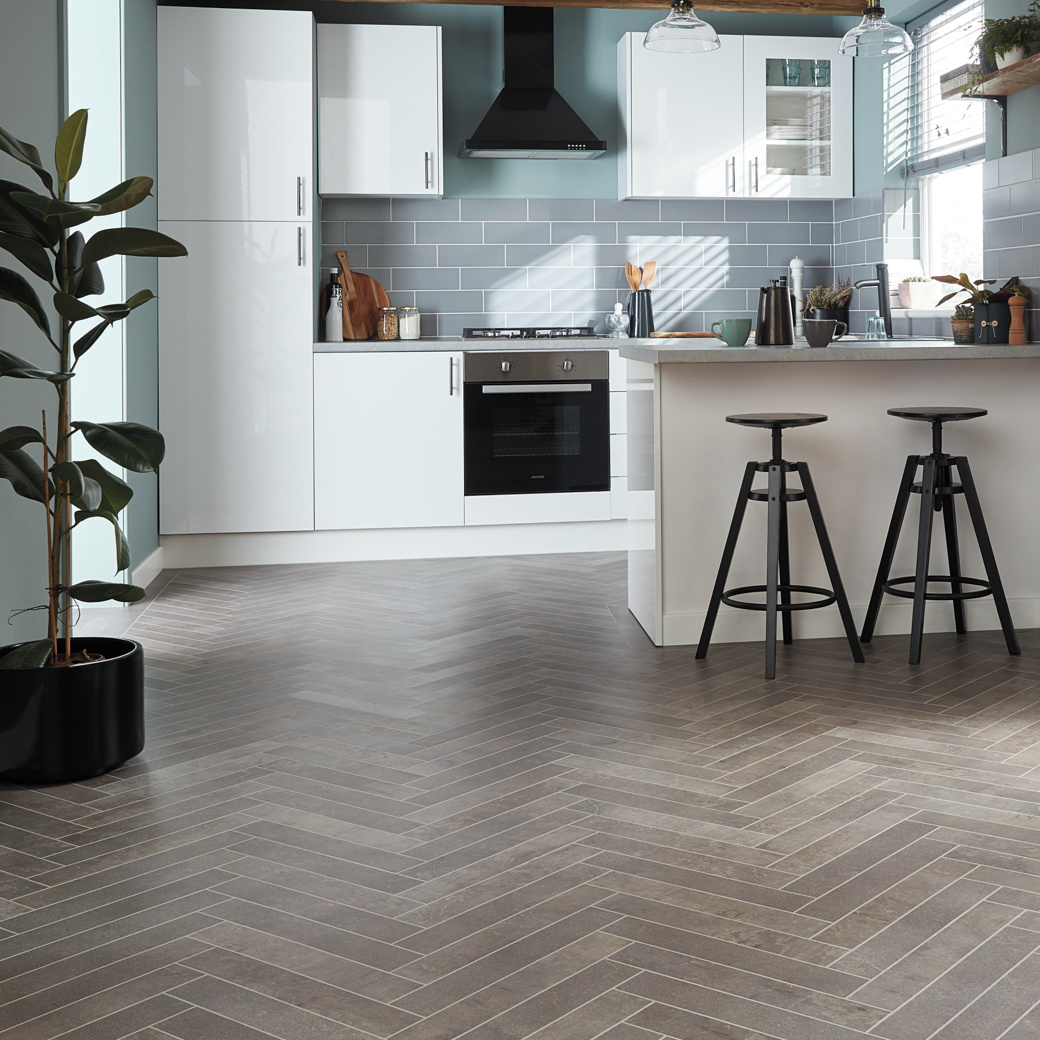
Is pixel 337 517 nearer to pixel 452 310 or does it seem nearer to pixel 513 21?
pixel 452 310

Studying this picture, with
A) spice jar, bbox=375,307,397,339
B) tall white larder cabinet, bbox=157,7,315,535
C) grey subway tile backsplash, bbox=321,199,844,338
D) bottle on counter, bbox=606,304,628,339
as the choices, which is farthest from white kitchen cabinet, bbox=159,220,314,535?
bottle on counter, bbox=606,304,628,339

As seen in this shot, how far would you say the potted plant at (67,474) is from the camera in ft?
8.40

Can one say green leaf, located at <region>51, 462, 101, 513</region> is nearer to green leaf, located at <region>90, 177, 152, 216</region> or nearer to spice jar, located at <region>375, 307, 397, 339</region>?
green leaf, located at <region>90, 177, 152, 216</region>

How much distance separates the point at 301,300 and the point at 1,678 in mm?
3115

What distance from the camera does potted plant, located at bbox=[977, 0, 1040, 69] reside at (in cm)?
425

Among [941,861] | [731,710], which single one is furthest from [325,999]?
[731,710]

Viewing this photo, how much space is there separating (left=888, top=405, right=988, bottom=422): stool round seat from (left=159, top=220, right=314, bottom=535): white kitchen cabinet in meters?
2.80

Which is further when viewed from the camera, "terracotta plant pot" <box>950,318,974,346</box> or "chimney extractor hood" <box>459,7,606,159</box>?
"chimney extractor hood" <box>459,7,606,159</box>

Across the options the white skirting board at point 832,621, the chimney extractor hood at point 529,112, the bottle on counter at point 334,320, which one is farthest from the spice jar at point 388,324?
the white skirting board at point 832,621

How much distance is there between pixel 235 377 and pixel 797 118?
10.5 feet

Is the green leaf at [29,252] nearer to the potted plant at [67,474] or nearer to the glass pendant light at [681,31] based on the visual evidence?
the potted plant at [67,474]

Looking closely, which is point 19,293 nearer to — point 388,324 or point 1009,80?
point 388,324

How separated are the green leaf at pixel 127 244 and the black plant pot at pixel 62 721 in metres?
0.94

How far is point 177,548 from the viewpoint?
554 centimetres
